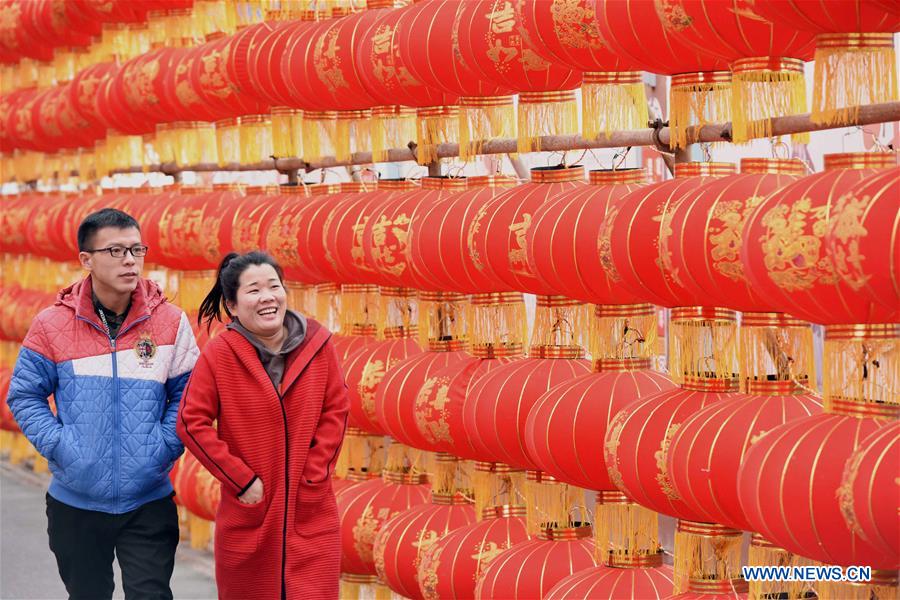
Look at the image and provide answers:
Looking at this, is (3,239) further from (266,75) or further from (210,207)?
(266,75)

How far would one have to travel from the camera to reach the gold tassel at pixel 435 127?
500 cm

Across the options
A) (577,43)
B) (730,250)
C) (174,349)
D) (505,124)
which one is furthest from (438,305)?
(730,250)

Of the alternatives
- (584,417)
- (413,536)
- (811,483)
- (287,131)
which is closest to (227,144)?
(287,131)

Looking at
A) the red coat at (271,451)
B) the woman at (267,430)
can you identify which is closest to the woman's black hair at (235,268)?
the woman at (267,430)

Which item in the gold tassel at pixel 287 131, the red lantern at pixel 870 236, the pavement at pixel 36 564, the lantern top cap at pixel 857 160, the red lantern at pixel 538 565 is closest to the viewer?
the red lantern at pixel 870 236

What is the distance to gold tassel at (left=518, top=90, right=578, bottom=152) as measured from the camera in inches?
174

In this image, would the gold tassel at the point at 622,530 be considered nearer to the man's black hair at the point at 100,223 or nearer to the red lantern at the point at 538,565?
the red lantern at the point at 538,565

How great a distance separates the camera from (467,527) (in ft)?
15.6

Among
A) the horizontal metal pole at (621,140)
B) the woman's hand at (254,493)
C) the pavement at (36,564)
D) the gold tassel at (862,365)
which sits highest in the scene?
the horizontal metal pole at (621,140)

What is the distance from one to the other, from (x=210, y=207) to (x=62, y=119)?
2165mm

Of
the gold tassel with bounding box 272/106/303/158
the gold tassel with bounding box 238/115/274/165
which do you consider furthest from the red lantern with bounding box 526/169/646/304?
the gold tassel with bounding box 238/115/274/165

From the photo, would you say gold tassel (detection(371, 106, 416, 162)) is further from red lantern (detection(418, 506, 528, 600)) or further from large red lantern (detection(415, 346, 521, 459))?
red lantern (detection(418, 506, 528, 600))

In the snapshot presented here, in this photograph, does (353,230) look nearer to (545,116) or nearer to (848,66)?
(545,116)

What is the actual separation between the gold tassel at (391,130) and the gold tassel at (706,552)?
2.12m
